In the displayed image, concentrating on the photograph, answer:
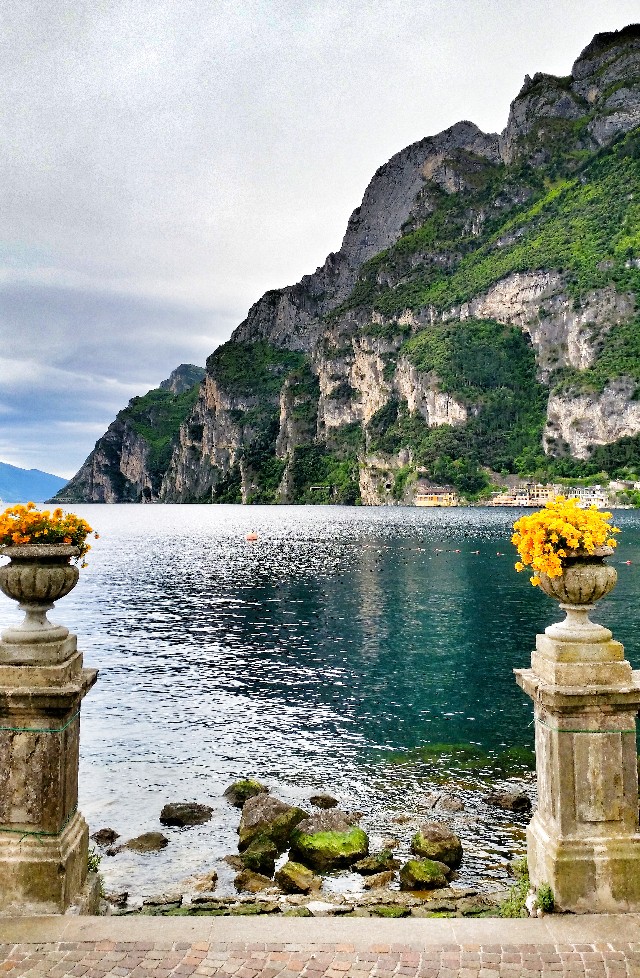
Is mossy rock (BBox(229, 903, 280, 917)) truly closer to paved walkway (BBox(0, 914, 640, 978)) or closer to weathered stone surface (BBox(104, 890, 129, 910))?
weathered stone surface (BBox(104, 890, 129, 910))

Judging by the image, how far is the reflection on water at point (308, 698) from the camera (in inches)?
568

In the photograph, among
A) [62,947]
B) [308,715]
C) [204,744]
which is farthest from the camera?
[308,715]

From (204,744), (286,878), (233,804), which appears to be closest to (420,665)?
(204,744)

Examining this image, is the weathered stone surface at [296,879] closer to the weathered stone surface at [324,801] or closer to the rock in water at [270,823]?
the rock in water at [270,823]

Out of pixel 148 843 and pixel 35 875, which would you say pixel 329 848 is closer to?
pixel 148 843

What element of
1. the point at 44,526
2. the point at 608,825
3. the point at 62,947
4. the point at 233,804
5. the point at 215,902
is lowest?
the point at 233,804

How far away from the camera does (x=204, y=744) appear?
19.0 metres

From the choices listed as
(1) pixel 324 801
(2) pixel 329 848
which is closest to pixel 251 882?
(2) pixel 329 848

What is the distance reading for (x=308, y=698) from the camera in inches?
930

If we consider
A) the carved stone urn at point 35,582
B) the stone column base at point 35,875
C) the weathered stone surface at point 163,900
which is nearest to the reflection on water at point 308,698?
the weathered stone surface at point 163,900

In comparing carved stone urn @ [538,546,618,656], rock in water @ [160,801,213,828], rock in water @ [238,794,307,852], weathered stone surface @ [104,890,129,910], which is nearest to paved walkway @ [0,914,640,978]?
carved stone urn @ [538,546,618,656]

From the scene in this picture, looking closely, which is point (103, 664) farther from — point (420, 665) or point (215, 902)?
point (215, 902)

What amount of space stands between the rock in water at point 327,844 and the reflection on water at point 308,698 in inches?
35.8

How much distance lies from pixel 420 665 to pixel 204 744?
12.1m
